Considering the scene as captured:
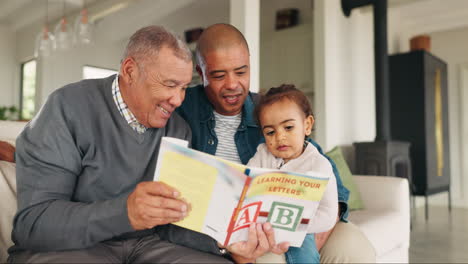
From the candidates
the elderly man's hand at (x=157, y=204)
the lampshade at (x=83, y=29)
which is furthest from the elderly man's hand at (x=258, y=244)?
the lampshade at (x=83, y=29)

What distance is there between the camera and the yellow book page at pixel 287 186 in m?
0.94

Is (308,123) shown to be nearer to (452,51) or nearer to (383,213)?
(383,213)

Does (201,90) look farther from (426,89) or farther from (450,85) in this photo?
(450,85)

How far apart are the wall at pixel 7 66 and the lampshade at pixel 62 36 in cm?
39

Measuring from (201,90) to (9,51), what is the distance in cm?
267

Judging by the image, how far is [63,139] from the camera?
107 centimetres

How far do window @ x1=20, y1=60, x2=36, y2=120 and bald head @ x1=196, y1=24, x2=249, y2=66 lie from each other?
264 centimetres

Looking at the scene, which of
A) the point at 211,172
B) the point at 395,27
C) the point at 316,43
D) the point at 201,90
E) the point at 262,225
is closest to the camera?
the point at 211,172

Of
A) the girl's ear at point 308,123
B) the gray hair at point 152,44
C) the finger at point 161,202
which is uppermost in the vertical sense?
the gray hair at point 152,44

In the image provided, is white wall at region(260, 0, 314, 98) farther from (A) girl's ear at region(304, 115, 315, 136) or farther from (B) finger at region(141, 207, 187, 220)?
(B) finger at region(141, 207, 187, 220)

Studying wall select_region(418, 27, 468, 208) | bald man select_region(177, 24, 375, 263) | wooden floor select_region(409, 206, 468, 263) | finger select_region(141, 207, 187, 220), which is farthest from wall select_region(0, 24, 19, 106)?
wall select_region(418, 27, 468, 208)

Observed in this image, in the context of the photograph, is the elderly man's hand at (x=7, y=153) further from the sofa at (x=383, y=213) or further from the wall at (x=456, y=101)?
the wall at (x=456, y=101)

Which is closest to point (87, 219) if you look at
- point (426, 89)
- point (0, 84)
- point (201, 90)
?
point (201, 90)

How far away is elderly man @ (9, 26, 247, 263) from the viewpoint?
0.97 meters
